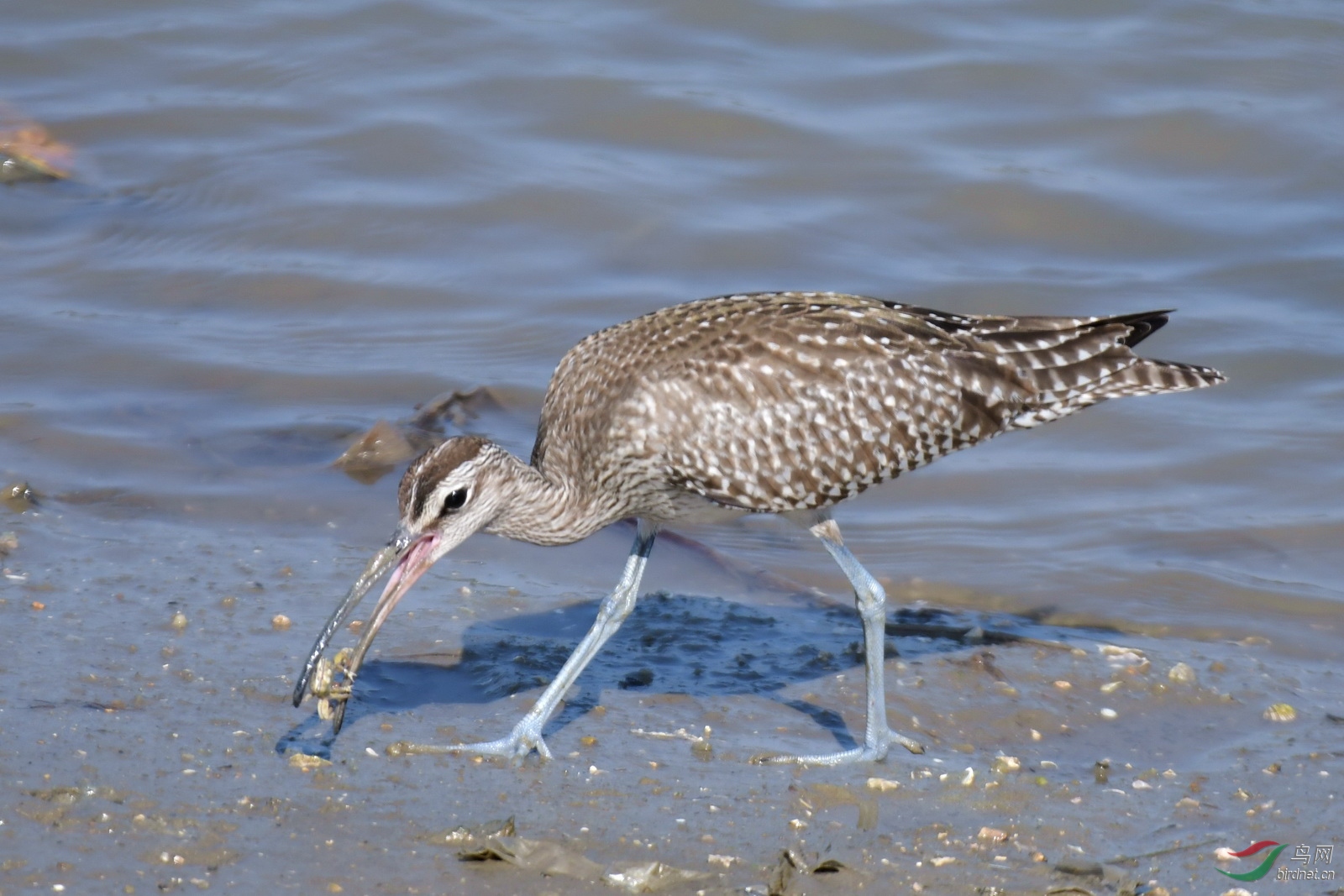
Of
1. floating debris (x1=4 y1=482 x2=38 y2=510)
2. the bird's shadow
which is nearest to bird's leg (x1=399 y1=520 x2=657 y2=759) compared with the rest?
the bird's shadow

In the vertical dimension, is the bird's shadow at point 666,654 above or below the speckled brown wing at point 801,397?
below

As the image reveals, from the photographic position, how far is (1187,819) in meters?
6.05

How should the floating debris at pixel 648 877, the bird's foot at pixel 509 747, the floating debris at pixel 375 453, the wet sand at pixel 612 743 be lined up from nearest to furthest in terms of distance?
1. the floating debris at pixel 648 877
2. the wet sand at pixel 612 743
3. the bird's foot at pixel 509 747
4. the floating debris at pixel 375 453

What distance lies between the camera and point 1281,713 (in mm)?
7070

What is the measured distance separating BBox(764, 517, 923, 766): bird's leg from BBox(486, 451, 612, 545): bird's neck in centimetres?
102

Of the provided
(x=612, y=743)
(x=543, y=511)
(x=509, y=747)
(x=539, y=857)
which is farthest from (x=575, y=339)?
(x=539, y=857)

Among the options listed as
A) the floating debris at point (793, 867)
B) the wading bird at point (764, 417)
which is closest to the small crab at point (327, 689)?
the wading bird at point (764, 417)

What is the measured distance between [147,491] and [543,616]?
245 cm

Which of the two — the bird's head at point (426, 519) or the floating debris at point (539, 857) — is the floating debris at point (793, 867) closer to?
the floating debris at point (539, 857)

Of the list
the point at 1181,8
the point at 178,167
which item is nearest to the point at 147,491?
the point at 178,167

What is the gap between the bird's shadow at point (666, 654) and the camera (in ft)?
22.7

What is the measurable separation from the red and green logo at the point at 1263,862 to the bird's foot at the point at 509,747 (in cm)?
249

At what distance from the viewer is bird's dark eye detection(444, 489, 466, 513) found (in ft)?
21.4

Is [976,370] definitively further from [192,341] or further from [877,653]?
[192,341]
